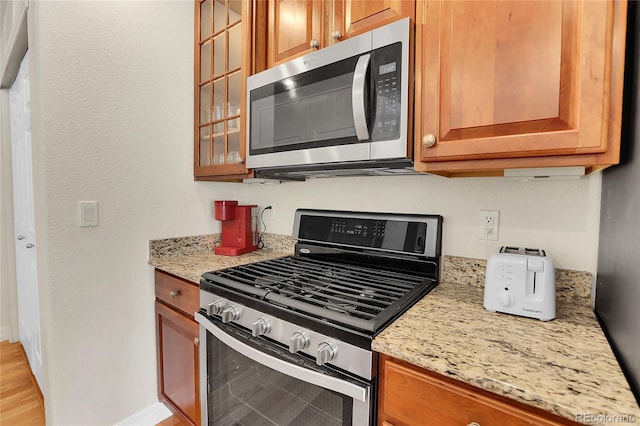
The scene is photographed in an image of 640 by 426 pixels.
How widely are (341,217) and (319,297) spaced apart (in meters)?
0.61

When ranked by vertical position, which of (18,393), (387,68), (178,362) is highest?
(387,68)

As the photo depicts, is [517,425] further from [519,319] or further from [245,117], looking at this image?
[245,117]

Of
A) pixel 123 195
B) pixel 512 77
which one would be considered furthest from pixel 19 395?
pixel 512 77

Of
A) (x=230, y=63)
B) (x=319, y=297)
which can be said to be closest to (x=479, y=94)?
(x=319, y=297)

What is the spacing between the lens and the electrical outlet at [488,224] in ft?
3.87

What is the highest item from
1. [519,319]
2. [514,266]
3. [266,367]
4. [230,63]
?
[230,63]

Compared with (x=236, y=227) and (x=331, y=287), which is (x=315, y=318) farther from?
(x=236, y=227)

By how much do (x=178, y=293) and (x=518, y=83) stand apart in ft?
5.18

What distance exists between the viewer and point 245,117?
4.95 ft

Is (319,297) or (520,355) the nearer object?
(520,355)

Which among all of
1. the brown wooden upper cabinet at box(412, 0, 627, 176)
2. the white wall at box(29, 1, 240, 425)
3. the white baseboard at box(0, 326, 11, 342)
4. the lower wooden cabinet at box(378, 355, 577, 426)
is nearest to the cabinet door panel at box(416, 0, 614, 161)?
the brown wooden upper cabinet at box(412, 0, 627, 176)

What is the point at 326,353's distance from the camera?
847 millimetres

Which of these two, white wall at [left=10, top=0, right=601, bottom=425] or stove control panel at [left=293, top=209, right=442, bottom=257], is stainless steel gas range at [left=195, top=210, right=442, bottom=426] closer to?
stove control panel at [left=293, top=209, right=442, bottom=257]

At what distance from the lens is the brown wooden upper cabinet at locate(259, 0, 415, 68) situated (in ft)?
3.54
